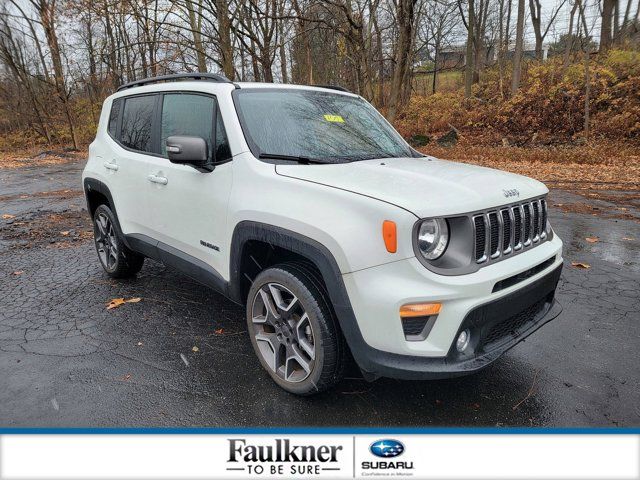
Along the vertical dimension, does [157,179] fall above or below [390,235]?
above

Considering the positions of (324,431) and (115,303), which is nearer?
(324,431)

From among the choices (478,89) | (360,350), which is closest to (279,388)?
(360,350)

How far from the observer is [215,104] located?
324 cm

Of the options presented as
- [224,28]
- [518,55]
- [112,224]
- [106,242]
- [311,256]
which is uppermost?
[224,28]

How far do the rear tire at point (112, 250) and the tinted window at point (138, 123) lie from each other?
0.79m

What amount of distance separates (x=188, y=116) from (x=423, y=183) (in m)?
2.06

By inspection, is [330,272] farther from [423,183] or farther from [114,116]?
[114,116]

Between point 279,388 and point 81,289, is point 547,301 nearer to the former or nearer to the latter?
point 279,388

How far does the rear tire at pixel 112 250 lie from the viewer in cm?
453

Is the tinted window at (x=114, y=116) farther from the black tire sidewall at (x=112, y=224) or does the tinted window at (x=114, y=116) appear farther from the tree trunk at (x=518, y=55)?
the tree trunk at (x=518, y=55)

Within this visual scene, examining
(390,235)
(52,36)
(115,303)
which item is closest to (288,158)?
(390,235)

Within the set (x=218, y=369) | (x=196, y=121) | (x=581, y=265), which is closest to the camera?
(x=218, y=369)

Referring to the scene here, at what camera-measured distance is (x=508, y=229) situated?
8.23ft

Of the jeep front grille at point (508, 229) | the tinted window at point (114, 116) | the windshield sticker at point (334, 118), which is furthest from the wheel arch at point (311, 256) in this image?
the tinted window at point (114, 116)
